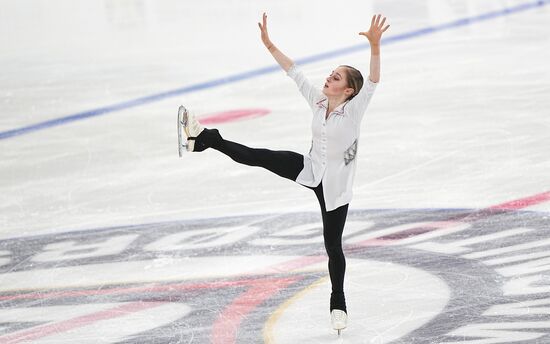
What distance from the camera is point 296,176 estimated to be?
486 cm

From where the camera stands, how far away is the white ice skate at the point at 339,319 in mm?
4730

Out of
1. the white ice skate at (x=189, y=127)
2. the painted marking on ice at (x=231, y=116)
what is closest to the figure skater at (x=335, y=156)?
the white ice skate at (x=189, y=127)

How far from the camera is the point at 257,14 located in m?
15.3

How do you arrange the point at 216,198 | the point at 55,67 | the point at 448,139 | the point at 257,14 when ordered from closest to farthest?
the point at 216,198, the point at 448,139, the point at 55,67, the point at 257,14

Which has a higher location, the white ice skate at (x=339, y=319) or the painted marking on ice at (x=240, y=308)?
the white ice skate at (x=339, y=319)

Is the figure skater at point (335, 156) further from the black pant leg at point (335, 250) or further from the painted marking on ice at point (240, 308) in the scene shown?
the painted marking on ice at point (240, 308)

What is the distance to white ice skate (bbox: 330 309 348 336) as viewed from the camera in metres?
4.73

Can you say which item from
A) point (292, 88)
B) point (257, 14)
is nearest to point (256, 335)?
point (292, 88)

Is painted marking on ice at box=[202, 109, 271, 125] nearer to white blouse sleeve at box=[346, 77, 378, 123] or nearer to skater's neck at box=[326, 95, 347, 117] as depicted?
skater's neck at box=[326, 95, 347, 117]

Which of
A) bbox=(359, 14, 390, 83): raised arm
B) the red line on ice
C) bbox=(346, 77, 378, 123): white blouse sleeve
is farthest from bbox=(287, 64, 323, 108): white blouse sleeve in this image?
the red line on ice

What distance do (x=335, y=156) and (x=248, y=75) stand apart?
673 cm

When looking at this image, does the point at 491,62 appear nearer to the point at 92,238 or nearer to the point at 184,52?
the point at 184,52

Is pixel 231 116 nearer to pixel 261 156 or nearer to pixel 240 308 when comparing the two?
pixel 240 308

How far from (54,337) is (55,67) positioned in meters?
7.63
